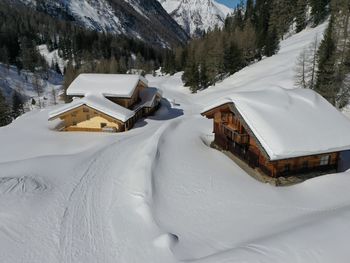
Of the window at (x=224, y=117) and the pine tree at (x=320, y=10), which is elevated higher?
the pine tree at (x=320, y=10)

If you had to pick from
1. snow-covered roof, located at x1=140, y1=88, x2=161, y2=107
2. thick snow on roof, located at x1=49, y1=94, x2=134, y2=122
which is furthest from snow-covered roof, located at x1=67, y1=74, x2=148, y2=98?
thick snow on roof, located at x1=49, y1=94, x2=134, y2=122

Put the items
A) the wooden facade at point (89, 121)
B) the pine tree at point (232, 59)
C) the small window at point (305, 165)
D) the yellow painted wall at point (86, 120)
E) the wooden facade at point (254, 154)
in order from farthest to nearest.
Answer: the pine tree at point (232, 59) → the yellow painted wall at point (86, 120) → the wooden facade at point (89, 121) → the small window at point (305, 165) → the wooden facade at point (254, 154)

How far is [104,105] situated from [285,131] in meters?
20.6

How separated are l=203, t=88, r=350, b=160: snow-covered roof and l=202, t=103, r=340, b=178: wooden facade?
2.06 ft

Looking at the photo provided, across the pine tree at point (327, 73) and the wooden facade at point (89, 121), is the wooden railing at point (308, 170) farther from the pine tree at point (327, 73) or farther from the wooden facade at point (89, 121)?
the wooden facade at point (89, 121)

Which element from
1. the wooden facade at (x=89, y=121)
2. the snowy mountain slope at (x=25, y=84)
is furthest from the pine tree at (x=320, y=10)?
the snowy mountain slope at (x=25, y=84)

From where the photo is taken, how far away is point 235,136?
997 inches

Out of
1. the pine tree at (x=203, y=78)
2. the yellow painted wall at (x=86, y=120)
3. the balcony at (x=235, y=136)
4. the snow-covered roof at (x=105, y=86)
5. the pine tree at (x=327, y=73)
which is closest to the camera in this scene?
the balcony at (x=235, y=136)

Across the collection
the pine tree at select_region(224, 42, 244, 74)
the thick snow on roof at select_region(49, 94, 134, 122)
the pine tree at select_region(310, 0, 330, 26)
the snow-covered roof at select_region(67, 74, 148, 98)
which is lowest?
the thick snow on roof at select_region(49, 94, 134, 122)

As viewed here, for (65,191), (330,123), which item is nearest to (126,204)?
(65,191)

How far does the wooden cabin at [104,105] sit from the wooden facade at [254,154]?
12193mm

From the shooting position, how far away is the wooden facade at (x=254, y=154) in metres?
21.9

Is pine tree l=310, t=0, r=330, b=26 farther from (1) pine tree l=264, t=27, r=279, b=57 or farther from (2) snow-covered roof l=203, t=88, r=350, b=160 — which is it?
(2) snow-covered roof l=203, t=88, r=350, b=160

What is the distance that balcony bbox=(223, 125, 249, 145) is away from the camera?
24.3m
